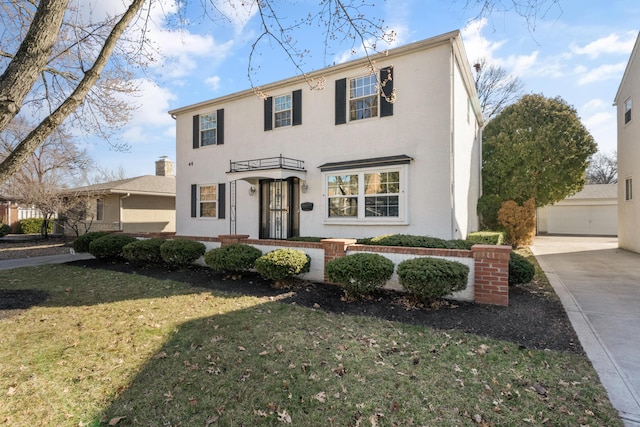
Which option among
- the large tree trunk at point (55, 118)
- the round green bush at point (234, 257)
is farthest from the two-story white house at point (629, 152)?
the large tree trunk at point (55, 118)

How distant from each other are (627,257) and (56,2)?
15254 millimetres

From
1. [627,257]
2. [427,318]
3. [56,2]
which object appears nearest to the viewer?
[56,2]

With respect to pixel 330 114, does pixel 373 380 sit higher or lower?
lower

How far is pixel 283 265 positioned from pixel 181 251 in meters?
3.42

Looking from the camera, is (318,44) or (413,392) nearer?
(413,392)

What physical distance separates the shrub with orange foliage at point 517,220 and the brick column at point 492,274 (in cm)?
955

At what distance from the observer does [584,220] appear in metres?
22.4

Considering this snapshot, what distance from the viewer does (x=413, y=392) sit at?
3006 mm

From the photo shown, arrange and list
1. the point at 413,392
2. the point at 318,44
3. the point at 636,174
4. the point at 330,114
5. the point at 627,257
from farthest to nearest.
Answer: the point at 636,174
the point at 627,257
the point at 330,114
the point at 318,44
the point at 413,392

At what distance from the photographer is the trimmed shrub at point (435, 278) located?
16.5ft

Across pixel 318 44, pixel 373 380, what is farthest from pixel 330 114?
pixel 373 380

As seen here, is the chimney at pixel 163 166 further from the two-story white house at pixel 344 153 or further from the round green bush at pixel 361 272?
the round green bush at pixel 361 272

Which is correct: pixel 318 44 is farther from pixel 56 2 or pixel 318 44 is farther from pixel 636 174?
pixel 636 174

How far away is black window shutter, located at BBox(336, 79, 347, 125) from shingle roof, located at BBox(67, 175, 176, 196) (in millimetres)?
13015
